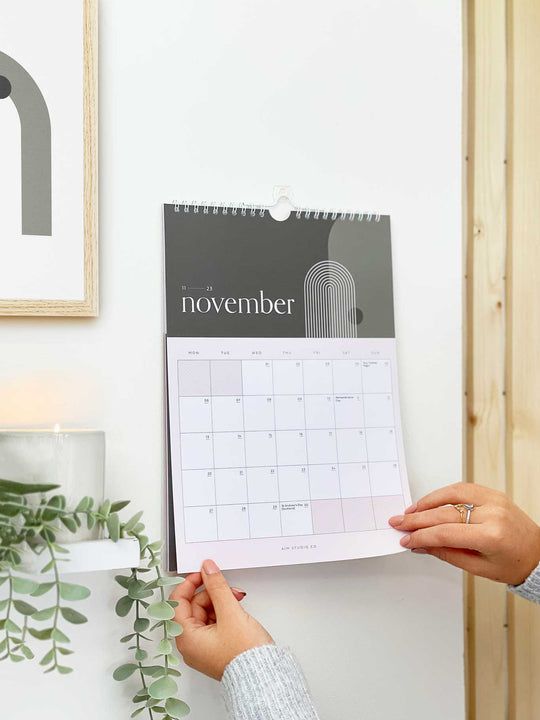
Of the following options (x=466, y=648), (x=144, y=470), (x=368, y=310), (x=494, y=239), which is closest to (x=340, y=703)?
(x=466, y=648)

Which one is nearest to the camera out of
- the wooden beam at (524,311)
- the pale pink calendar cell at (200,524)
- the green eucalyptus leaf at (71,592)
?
the green eucalyptus leaf at (71,592)

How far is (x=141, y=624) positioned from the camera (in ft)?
2.58

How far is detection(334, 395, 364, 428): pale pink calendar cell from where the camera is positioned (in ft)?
2.99

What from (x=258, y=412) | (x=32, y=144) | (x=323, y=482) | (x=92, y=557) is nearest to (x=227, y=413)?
(x=258, y=412)

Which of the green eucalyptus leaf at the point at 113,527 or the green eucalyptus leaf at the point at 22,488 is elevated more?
the green eucalyptus leaf at the point at 22,488

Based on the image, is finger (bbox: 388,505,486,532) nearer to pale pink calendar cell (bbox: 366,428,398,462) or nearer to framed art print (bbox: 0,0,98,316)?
pale pink calendar cell (bbox: 366,428,398,462)

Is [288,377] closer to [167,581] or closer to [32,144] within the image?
[167,581]

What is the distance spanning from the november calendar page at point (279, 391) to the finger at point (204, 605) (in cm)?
4

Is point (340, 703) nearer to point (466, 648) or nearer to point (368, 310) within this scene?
point (466, 648)

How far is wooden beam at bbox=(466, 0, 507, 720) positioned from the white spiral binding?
0.18m

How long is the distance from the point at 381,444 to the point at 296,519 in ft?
0.46

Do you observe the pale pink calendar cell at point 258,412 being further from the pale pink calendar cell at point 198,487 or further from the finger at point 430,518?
the finger at point 430,518

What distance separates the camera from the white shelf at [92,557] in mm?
683

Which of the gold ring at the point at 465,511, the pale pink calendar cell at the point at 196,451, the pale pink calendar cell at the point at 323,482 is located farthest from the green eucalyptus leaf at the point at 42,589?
the gold ring at the point at 465,511
